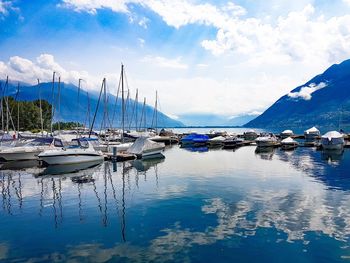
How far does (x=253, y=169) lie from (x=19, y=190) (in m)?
30.1

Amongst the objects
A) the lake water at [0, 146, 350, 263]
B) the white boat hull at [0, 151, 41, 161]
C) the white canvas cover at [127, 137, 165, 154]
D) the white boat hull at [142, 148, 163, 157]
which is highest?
the white canvas cover at [127, 137, 165, 154]

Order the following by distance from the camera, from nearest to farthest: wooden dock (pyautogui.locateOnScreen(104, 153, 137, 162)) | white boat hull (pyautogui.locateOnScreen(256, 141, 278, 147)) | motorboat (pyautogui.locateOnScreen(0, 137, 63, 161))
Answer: motorboat (pyautogui.locateOnScreen(0, 137, 63, 161)) < wooden dock (pyautogui.locateOnScreen(104, 153, 137, 162)) < white boat hull (pyautogui.locateOnScreen(256, 141, 278, 147))

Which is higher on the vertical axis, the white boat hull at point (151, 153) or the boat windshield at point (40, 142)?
the boat windshield at point (40, 142)

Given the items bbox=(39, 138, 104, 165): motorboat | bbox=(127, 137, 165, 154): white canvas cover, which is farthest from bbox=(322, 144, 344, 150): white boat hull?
bbox=(39, 138, 104, 165): motorboat

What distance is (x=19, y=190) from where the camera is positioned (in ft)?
99.2

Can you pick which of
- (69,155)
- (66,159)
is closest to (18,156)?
(66,159)

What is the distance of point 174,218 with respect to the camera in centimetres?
2114

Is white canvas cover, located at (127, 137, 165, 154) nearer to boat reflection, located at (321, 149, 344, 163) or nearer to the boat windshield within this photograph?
the boat windshield

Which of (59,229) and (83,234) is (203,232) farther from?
(59,229)

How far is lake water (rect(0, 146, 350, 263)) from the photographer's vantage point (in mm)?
15344

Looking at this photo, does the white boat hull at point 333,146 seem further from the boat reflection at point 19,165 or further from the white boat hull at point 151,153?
the boat reflection at point 19,165

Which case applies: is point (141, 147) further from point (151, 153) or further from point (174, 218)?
point (174, 218)

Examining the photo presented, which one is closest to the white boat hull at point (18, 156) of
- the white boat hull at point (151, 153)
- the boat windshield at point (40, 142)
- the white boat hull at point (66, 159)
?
the boat windshield at point (40, 142)

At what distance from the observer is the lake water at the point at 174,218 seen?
1534 centimetres
